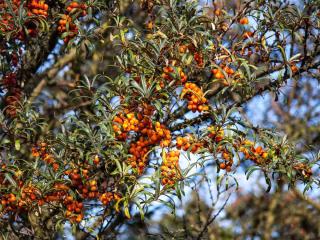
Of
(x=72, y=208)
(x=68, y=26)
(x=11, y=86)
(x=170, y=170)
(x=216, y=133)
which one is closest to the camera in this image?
(x=170, y=170)

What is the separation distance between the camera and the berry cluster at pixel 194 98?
2.88 m

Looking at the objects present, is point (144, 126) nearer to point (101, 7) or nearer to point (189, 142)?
point (189, 142)

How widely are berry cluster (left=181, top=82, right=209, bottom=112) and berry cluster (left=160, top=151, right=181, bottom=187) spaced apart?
30 cm

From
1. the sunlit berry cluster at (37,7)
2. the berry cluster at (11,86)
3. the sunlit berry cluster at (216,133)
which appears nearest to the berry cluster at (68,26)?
the sunlit berry cluster at (37,7)

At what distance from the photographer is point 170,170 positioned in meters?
2.78

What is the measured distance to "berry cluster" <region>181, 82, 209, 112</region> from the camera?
2.88m

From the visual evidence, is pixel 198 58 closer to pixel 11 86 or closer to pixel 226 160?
pixel 226 160

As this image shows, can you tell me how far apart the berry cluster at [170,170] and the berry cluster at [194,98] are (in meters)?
0.30

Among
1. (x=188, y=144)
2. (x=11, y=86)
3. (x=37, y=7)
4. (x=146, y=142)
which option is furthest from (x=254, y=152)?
(x=11, y=86)

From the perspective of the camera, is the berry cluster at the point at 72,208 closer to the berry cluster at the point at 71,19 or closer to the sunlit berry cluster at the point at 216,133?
the sunlit berry cluster at the point at 216,133

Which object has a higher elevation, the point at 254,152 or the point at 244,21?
the point at 244,21

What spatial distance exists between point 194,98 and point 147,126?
0.31 m

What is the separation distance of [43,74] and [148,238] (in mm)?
1941

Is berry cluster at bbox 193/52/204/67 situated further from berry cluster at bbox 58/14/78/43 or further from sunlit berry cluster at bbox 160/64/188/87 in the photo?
berry cluster at bbox 58/14/78/43
